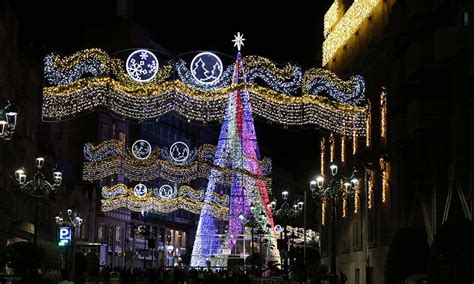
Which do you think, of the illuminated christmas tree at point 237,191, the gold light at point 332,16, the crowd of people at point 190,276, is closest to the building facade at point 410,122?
the illuminated christmas tree at point 237,191

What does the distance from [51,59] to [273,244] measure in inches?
1250

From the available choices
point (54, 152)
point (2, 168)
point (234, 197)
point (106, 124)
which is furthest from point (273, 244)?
point (106, 124)

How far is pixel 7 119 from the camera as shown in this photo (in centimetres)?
2612

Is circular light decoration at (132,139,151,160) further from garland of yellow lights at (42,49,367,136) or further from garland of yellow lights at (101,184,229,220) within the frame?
garland of yellow lights at (42,49,367,136)

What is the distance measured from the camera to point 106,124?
99875 millimetres

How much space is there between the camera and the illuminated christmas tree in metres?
54.4

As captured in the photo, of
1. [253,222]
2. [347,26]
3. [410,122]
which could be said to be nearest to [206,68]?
[410,122]

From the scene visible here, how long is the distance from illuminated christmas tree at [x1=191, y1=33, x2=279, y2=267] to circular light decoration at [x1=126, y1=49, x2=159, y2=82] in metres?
17.7

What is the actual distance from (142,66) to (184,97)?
96.7 inches

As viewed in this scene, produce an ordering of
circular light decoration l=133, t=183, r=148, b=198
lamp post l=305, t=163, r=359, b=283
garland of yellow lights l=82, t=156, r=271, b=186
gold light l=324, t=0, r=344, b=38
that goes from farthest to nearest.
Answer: circular light decoration l=133, t=183, r=148, b=198 → gold light l=324, t=0, r=344, b=38 → garland of yellow lights l=82, t=156, r=271, b=186 → lamp post l=305, t=163, r=359, b=283

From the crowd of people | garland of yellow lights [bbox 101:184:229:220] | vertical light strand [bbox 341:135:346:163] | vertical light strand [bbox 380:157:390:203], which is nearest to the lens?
vertical light strand [bbox 380:157:390:203]

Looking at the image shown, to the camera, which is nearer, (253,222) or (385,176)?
(385,176)

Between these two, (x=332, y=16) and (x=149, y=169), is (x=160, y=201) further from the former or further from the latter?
(x=332, y=16)

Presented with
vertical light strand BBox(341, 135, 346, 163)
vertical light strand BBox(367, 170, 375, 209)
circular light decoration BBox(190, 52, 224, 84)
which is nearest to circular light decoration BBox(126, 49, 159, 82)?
circular light decoration BBox(190, 52, 224, 84)
